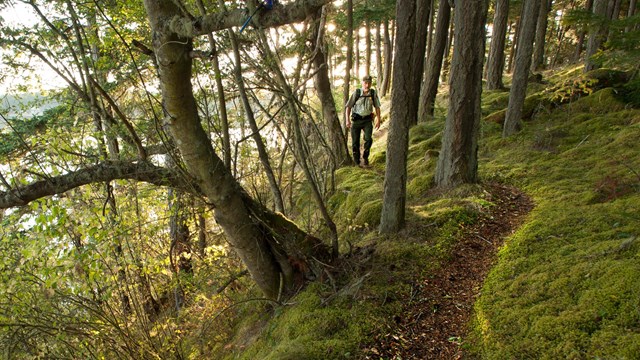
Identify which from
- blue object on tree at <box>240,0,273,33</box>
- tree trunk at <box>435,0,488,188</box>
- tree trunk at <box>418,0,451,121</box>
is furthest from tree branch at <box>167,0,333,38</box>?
tree trunk at <box>418,0,451,121</box>

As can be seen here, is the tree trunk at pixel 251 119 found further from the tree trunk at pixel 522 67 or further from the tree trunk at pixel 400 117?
the tree trunk at pixel 522 67

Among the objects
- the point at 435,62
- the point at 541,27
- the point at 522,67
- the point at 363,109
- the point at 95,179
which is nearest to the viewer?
the point at 95,179

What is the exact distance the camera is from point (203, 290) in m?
5.93

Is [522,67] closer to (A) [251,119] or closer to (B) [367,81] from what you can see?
(B) [367,81]

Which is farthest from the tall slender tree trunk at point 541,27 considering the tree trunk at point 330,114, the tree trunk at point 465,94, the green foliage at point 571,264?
the tree trunk at point 465,94

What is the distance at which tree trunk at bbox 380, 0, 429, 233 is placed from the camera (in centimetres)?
425

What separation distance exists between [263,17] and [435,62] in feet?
30.3

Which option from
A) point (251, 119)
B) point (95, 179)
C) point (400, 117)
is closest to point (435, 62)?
point (400, 117)

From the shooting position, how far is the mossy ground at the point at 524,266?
2908 millimetres

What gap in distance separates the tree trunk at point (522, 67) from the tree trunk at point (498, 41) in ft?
12.7

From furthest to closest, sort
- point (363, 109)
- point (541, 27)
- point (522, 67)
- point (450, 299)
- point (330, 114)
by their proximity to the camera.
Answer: point (541, 27) → point (330, 114) → point (522, 67) → point (363, 109) → point (450, 299)

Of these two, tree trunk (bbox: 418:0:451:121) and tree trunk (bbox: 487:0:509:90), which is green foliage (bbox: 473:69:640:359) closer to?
tree trunk (bbox: 418:0:451:121)

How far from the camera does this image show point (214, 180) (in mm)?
4098

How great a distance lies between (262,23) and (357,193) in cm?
517
